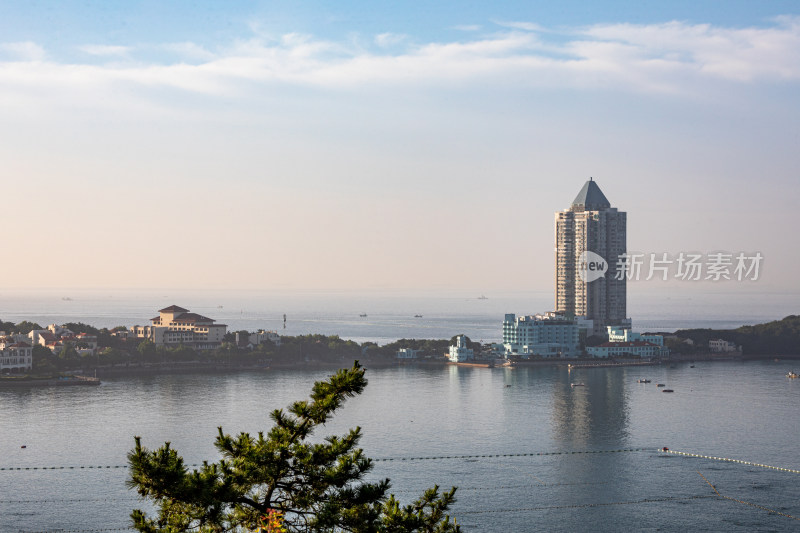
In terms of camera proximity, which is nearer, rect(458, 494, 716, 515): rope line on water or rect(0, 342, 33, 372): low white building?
rect(458, 494, 716, 515): rope line on water

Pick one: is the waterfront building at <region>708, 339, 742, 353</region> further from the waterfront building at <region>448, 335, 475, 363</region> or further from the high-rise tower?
the waterfront building at <region>448, 335, 475, 363</region>

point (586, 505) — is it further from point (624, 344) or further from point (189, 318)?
point (624, 344)

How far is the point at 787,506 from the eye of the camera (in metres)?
25.7

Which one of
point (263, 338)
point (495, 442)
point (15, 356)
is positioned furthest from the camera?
point (263, 338)

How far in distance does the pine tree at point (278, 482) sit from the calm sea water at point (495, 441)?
1471 cm

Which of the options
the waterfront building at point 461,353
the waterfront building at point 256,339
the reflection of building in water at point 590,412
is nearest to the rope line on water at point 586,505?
the reflection of building in water at point 590,412

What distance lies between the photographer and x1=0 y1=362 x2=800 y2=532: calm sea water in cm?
2511

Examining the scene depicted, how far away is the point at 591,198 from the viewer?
99.9m

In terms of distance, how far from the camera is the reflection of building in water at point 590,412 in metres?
37.6

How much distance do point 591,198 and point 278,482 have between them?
94.2 m

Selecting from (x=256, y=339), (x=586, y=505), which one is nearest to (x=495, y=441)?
(x=586, y=505)

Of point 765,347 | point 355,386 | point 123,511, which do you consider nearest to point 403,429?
point 123,511

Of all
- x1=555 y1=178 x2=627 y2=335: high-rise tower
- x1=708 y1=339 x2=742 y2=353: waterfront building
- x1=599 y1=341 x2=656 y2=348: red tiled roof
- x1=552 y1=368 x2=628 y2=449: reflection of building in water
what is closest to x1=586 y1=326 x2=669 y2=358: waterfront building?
x1=599 y1=341 x2=656 y2=348: red tiled roof

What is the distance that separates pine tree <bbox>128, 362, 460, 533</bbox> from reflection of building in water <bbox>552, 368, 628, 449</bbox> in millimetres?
27407
